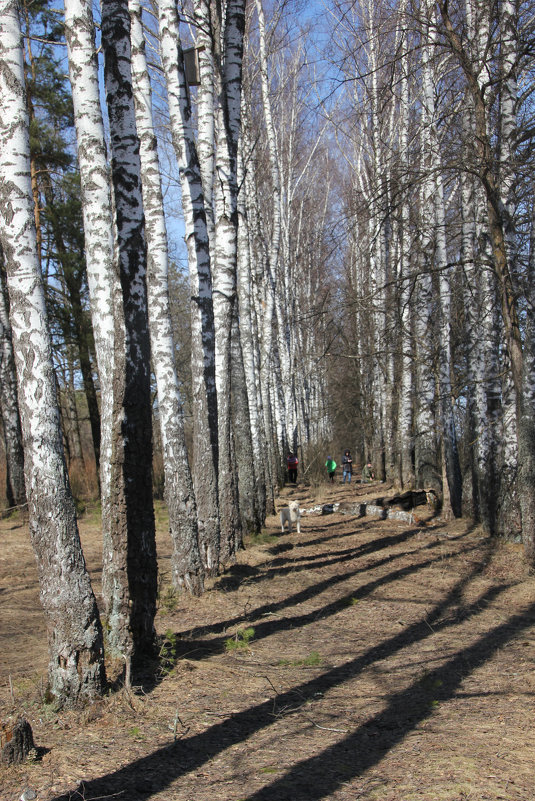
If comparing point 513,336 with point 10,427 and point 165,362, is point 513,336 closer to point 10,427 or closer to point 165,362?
point 165,362

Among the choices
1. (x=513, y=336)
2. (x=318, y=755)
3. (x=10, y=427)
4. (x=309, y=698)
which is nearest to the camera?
(x=318, y=755)

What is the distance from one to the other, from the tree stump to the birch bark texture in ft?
2.00

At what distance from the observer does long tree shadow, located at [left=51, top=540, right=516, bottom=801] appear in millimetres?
3449

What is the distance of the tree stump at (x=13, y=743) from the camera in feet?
11.5

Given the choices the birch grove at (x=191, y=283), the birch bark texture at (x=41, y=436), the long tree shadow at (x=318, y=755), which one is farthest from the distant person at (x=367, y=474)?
the birch bark texture at (x=41, y=436)

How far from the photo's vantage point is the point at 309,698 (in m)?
4.94

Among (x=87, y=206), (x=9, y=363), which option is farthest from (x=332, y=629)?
(x=9, y=363)

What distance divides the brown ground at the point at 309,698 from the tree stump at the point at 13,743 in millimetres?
56

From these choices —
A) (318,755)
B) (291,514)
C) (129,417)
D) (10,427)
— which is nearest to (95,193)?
(129,417)

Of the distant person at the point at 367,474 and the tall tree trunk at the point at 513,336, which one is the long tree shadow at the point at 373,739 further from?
the distant person at the point at 367,474

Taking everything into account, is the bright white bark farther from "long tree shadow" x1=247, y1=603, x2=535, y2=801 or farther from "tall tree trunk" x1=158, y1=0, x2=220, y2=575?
"tall tree trunk" x1=158, y1=0, x2=220, y2=575

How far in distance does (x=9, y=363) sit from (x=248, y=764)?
12.4 meters

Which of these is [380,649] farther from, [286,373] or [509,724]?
[286,373]

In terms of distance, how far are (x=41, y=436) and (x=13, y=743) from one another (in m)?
1.63
